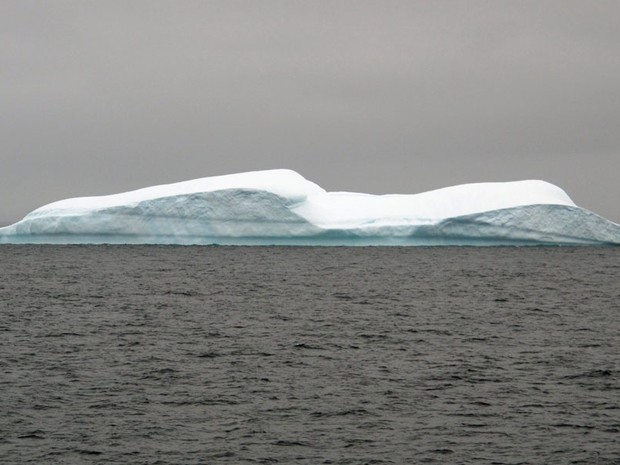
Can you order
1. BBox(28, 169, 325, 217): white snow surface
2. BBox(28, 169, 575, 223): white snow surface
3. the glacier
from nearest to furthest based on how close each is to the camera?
the glacier < BBox(28, 169, 325, 217): white snow surface < BBox(28, 169, 575, 223): white snow surface

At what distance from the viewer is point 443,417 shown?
1061 cm

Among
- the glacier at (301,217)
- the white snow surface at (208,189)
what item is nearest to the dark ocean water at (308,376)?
the glacier at (301,217)

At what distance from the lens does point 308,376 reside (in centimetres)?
1299

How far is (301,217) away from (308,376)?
93.0 feet

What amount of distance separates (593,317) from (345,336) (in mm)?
6157

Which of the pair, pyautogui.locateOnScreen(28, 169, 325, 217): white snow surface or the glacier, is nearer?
the glacier

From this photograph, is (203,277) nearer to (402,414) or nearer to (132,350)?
(132,350)

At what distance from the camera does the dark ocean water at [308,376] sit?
9.51 meters

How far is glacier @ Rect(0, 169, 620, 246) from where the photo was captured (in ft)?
131

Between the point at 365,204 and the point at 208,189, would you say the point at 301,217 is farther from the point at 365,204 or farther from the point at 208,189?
the point at 365,204

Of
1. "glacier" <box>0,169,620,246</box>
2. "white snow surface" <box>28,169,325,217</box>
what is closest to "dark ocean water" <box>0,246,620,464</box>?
"glacier" <box>0,169,620,246</box>

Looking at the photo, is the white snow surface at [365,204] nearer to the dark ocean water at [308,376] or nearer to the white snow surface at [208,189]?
the white snow surface at [208,189]

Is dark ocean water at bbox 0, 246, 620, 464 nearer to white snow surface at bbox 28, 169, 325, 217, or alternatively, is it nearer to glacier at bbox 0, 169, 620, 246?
glacier at bbox 0, 169, 620, 246

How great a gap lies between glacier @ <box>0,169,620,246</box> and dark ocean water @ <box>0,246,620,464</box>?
13.3 metres
